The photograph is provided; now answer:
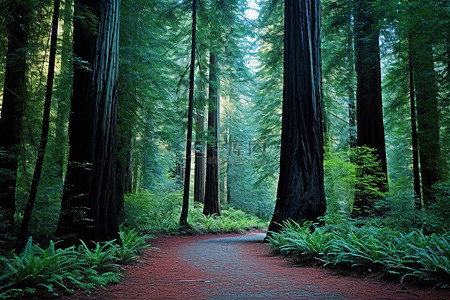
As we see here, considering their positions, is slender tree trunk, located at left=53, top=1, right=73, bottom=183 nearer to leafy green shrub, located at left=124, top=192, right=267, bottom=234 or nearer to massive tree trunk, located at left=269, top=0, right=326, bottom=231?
leafy green shrub, located at left=124, top=192, right=267, bottom=234

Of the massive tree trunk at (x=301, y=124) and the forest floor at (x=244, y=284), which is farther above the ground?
the massive tree trunk at (x=301, y=124)

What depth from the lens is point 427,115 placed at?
915 centimetres

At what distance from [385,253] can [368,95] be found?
7.35m

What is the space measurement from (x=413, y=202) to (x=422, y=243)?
3.61 meters

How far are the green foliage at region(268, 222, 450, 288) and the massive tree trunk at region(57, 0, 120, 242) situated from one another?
11.5 feet

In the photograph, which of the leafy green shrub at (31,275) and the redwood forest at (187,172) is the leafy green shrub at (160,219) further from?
the leafy green shrub at (31,275)

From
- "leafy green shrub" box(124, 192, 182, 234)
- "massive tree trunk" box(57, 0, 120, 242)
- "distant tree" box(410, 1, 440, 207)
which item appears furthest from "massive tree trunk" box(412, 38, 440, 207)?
"leafy green shrub" box(124, 192, 182, 234)

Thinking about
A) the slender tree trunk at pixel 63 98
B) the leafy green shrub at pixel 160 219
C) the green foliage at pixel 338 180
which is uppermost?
the slender tree trunk at pixel 63 98

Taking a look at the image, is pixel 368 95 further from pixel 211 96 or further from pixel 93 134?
pixel 93 134

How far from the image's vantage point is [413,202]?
266 inches

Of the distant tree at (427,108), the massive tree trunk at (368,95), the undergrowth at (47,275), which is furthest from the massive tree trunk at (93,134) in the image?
the distant tree at (427,108)

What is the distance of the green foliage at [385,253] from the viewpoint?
3.05m

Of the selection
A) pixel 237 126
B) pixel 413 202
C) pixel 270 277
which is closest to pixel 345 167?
pixel 413 202

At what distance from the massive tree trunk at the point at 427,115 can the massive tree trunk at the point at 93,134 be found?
8222 millimetres
